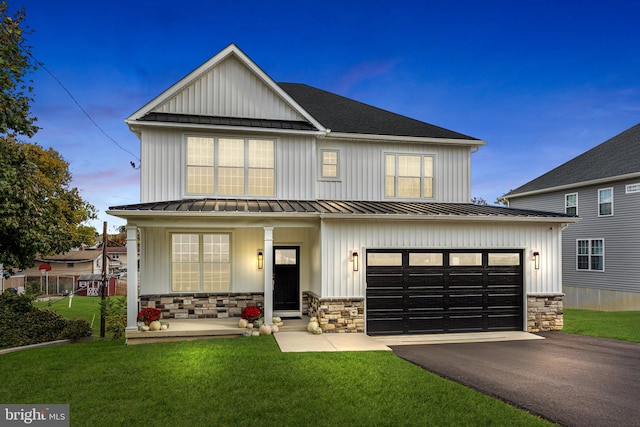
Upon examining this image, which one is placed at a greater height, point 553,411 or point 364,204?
point 364,204

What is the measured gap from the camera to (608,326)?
12914mm

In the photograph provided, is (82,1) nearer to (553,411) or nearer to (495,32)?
(553,411)

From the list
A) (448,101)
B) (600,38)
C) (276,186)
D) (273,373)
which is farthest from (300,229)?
(448,101)

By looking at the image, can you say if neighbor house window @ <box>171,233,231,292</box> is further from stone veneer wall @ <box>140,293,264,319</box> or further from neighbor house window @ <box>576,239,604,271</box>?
neighbor house window @ <box>576,239,604,271</box>

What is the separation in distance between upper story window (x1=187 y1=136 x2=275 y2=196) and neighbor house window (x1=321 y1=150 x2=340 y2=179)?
1882 mm

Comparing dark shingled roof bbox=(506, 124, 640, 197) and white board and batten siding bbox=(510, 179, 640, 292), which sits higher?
dark shingled roof bbox=(506, 124, 640, 197)

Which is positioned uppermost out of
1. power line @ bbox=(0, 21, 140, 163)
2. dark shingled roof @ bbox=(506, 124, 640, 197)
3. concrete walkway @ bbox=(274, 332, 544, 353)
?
power line @ bbox=(0, 21, 140, 163)

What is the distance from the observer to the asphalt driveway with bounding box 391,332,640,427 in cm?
567

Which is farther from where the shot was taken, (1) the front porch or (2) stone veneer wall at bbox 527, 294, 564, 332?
(2) stone veneer wall at bbox 527, 294, 564, 332

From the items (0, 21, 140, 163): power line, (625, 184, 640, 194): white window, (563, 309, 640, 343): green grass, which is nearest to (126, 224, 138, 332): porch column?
(0, 21, 140, 163): power line

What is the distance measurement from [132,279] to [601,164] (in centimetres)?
2296

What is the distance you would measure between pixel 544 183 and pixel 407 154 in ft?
44.7

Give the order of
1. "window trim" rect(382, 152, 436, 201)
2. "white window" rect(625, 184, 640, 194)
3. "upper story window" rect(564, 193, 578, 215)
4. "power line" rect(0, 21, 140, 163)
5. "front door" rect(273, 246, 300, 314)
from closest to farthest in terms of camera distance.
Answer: "power line" rect(0, 21, 140, 163), "front door" rect(273, 246, 300, 314), "window trim" rect(382, 152, 436, 201), "white window" rect(625, 184, 640, 194), "upper story window" rect(564, 193, 578, 215)

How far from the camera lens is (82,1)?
13.7 m
